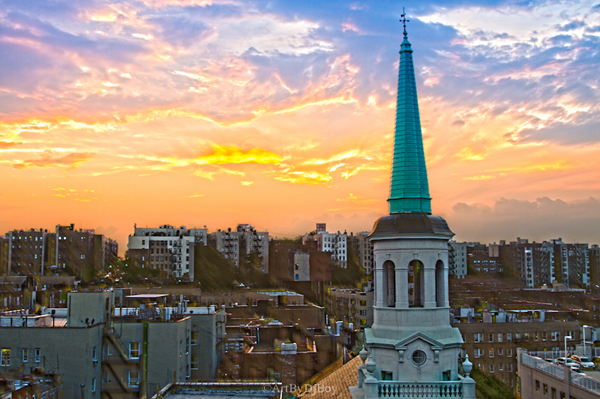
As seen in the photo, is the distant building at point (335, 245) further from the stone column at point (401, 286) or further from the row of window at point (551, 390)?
the stone column at point (401, 286)

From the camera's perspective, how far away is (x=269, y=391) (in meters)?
25.3

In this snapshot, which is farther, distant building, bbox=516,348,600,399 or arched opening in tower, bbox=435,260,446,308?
distant building, bbox=516,348,600,399

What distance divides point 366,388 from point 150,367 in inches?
826

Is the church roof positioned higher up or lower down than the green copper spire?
lower down

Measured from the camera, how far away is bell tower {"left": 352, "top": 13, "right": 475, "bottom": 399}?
20312 mm

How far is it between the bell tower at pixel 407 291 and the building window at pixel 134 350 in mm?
19622

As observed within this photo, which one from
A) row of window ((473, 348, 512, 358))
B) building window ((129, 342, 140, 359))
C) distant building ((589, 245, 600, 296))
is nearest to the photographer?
building window ((129, 342, 140, 359))

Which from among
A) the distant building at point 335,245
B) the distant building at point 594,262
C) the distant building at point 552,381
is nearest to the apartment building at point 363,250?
the distant building at point 335,245

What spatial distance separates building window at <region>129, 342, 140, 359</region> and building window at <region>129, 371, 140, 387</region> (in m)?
1.01

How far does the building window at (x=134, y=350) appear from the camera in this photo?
36.7m

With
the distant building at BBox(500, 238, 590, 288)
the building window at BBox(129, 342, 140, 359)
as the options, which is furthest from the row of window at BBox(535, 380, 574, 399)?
the distant building at BBox(500, 238, 590, 288)

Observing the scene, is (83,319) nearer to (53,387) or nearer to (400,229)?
(53,387)

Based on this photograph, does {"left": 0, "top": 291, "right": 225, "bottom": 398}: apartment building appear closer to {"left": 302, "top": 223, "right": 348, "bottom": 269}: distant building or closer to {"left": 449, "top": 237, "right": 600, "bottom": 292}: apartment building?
{"left": 302, "top": 223, "right": 348, "bottom": 269}: distant building

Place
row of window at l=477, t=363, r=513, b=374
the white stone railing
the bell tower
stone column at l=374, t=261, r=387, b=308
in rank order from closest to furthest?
the white stone railing
the bell tower
stone column at l=374, t=261, r=387, b=308
row of window at l=477, t=363, r=513, b=374
